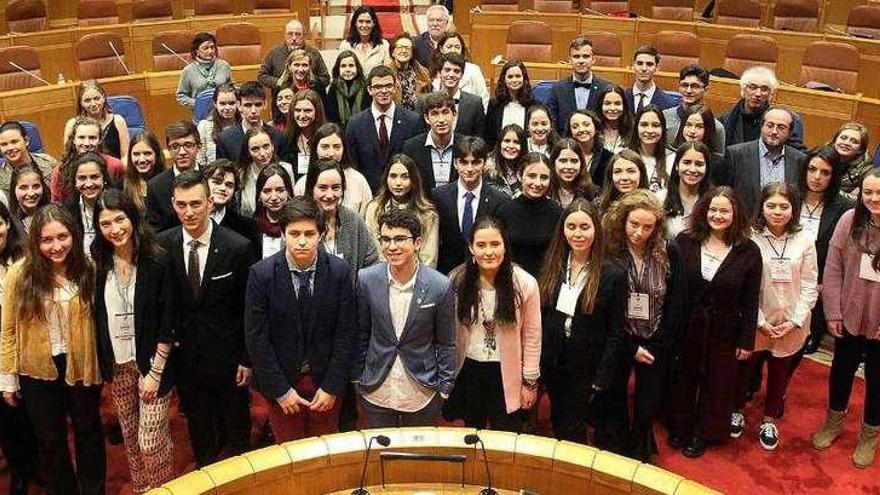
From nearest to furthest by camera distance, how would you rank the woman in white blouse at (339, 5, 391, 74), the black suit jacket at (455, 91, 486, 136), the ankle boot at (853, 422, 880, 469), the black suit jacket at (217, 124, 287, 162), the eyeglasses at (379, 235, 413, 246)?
1. the eyeglasses at (379, 235, 413, 246)
2. the ankle boot at (853, 422, 880, 469)
3. the black suit jacket at (217, 124, 287, 162)
4. the black suit jacket at (455, 91, 486, 136)
5. the woman in white blouse at (339, 5, 391, 74)

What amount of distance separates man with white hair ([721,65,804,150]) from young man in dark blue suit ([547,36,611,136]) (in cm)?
73

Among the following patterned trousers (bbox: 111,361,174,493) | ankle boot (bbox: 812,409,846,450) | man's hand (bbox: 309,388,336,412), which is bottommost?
ankle boot (bbox: 812,409,846,450)

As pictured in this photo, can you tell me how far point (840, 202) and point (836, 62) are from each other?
2920mm

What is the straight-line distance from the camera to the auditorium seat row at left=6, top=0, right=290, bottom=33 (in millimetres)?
7461

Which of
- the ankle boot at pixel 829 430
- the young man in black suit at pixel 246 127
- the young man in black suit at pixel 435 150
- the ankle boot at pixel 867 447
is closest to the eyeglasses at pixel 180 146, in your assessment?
the young man in black suit at pixel 246 127

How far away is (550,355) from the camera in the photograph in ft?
10.1

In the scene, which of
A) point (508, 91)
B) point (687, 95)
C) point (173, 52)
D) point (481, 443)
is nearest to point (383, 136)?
point (508, 91)

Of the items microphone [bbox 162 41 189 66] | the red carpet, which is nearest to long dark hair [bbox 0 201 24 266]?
the red carpet

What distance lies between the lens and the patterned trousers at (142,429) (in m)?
2.92

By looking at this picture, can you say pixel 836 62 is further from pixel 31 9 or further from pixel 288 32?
pixel 31 9

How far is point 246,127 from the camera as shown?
427cm

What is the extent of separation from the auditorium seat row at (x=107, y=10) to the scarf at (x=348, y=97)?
11.4 ft

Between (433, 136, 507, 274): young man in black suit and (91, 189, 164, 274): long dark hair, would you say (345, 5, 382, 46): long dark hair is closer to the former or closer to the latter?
(433, 136, 507, 274): young man in black suit

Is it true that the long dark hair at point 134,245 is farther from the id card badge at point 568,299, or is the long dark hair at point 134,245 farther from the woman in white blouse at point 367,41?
the woman in white blouse at point 367,41
